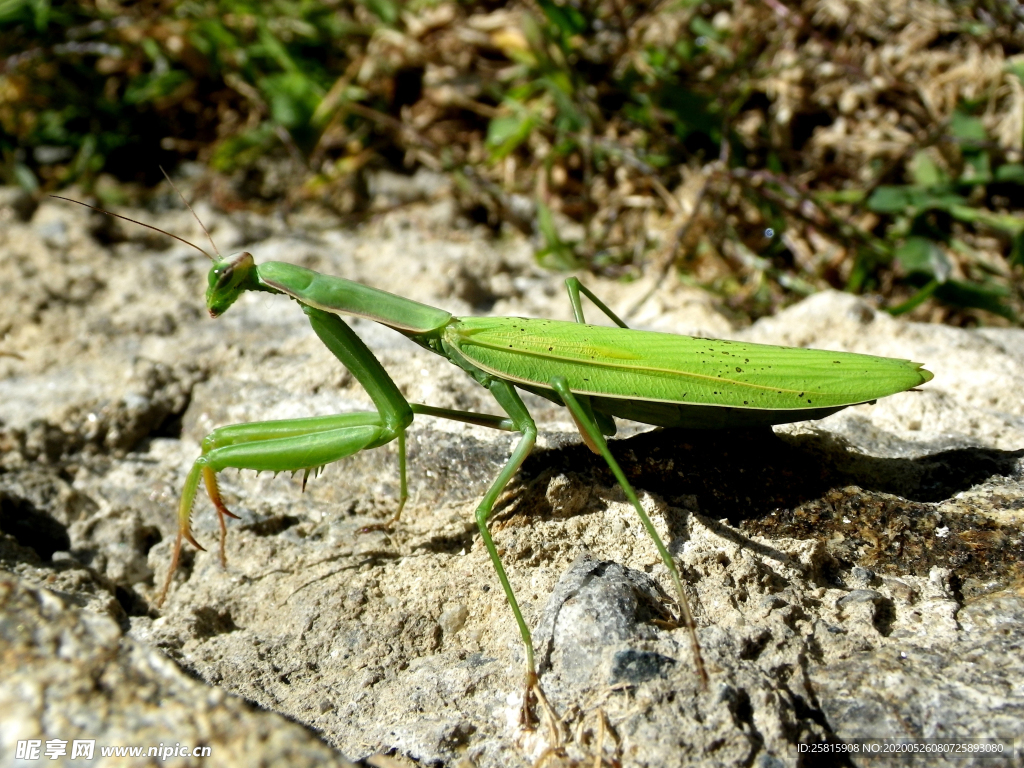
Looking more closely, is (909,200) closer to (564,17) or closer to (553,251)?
(553,251)

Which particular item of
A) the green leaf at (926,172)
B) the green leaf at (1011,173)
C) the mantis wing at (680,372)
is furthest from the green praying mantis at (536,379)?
the green leaf at (1011,173)

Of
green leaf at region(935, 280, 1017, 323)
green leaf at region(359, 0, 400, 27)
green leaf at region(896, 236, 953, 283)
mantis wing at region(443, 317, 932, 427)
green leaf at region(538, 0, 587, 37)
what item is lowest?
green leaf at region(935, 280, 1017, 323)

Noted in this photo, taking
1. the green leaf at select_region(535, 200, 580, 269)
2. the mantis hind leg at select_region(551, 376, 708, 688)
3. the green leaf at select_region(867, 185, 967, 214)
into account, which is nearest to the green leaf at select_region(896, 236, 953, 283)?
the green leaf at select_region(867, 185, 967, 214)

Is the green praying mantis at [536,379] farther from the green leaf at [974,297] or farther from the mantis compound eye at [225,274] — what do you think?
the green leaf at [974,297]

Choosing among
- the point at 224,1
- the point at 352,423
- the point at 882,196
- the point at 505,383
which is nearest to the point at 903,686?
the point at 505,383

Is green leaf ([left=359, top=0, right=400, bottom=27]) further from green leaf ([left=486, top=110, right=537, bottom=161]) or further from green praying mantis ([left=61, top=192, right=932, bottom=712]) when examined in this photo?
green praying mantis ([left=61, top=192, right=932, bottom=712])

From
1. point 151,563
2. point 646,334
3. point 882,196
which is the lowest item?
point 151,563

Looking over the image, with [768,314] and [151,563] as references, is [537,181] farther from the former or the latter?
[151,563]
